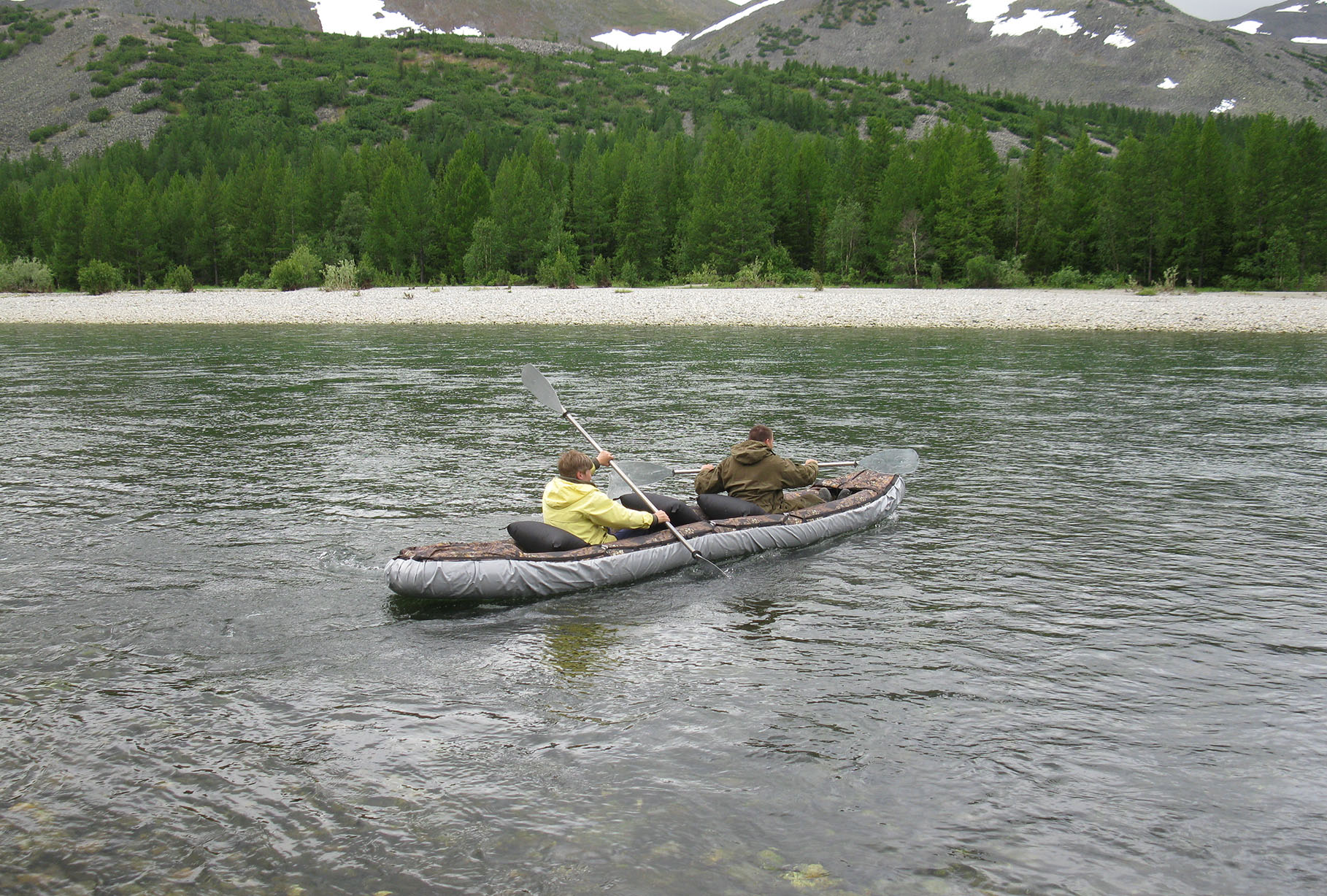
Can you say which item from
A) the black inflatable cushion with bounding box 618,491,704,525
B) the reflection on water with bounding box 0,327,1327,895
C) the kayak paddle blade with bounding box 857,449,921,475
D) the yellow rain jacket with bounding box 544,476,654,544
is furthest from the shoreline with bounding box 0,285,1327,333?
the yellow rain jacket with bounding box 544,476,654,544

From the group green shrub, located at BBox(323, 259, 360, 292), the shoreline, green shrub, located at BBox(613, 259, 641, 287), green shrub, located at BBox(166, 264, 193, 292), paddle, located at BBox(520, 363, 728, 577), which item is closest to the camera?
paddle, located at BBox(520, 363, 728, 577)

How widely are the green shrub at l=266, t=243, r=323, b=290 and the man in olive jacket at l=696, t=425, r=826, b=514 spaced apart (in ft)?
188

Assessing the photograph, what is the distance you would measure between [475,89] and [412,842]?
179m

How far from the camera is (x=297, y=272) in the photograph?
61.8 meters

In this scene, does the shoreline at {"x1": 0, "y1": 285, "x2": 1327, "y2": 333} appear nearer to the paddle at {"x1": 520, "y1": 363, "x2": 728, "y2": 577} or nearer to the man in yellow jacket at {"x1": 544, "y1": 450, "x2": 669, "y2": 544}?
the paddle at {"x1": 520, "y1": 363, "x2": 728, "y2": 577}

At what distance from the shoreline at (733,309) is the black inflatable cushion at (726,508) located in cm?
3008

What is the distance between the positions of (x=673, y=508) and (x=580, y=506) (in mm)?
1294

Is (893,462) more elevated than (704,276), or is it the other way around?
(704,276)

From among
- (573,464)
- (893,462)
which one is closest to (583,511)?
(573,464)

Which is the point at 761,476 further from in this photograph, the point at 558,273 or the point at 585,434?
the point at 558,273

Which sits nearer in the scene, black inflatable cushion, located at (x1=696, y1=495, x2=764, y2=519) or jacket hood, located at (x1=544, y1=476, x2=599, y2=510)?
jacket hood, located at (x1=544, y1=476, x2=599, y2=510)

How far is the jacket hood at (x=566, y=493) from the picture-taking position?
9.22m

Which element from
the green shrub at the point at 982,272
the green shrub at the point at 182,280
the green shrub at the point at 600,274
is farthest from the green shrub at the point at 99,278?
the green shrub at the point at 982,272

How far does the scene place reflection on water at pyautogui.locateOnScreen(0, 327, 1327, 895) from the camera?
16.0ft
